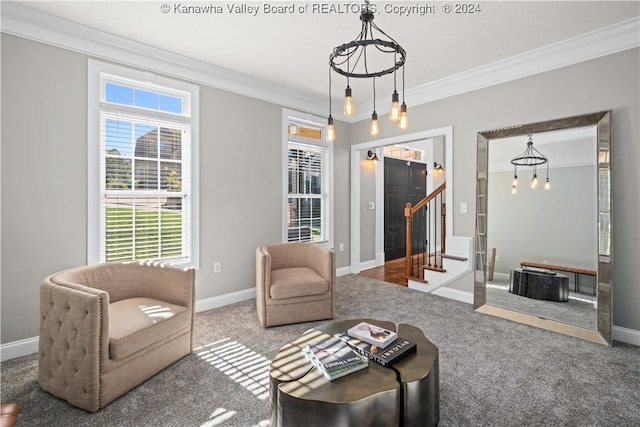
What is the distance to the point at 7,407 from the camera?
1285 mm

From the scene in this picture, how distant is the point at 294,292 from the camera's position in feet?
9.91

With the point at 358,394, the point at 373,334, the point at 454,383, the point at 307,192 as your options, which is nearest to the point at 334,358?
the point at 358,394

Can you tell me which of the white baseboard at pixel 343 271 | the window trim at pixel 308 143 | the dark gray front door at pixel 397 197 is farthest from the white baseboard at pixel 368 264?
the window trim at pixel 308 143

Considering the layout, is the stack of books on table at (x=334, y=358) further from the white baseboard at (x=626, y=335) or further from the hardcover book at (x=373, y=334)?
the white baseboard at (x=626, y=335)

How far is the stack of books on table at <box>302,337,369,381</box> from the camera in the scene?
4.98ft

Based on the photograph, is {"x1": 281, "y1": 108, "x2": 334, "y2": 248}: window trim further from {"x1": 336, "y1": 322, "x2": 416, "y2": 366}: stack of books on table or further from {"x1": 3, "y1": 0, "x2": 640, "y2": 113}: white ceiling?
{"x1": 336, "y1": 322, "x2": 416, "y2": 366}: stack of books on table

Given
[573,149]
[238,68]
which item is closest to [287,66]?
[238,68]

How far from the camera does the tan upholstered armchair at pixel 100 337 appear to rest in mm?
1788

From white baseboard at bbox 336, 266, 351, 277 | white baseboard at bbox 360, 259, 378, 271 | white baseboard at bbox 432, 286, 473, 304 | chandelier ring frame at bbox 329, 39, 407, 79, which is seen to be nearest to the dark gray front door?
white baseboard at bbox 360, 259, 378, 271

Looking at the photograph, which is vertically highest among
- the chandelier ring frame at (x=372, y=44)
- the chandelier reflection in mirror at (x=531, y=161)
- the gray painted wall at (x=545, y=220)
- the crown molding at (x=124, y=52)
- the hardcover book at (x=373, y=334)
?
the crown molding at (x=124, y=52)

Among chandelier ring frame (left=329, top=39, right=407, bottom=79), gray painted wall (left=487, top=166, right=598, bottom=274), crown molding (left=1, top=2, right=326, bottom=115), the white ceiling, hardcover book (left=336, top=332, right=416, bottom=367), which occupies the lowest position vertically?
hardcover book (left=336, top=332, right=416, bottom=367)

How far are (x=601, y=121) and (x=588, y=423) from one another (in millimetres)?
2483

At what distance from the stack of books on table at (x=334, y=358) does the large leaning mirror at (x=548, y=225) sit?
8.01 ft

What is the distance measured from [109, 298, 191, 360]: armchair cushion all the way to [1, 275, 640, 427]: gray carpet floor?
0.29 metres
